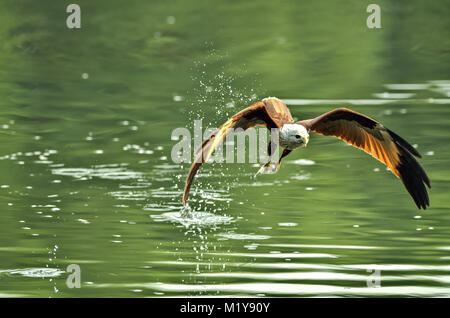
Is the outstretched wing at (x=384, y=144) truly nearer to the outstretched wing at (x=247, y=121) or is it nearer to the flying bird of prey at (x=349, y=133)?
the flying bird of prey at (x=349, y=133)

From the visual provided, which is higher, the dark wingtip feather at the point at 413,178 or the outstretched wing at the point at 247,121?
the outstretched wing at the point at 247,121

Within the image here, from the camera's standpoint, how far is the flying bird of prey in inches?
461

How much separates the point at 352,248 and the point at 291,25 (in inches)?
736

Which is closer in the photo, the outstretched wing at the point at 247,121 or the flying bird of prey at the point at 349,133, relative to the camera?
the outstretched wing at the point at 247,121

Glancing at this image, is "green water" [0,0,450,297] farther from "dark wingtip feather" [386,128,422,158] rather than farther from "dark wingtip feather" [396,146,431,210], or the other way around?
"dark wingtip feather" [386,128,422,158]

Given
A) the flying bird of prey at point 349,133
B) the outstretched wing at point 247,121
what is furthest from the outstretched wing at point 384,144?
the outstretched wing at point 247,121

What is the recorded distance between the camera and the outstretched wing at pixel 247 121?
10.9 metres

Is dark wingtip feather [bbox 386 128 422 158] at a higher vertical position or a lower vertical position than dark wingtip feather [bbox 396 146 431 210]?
higher

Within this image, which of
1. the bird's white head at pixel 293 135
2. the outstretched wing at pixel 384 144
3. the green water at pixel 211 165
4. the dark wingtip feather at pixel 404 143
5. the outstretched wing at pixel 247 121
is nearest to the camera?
the outstretched wing at pixel 247 121

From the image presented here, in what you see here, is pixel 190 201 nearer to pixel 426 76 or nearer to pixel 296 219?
pixel 296 219

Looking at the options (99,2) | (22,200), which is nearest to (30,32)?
(99,2)

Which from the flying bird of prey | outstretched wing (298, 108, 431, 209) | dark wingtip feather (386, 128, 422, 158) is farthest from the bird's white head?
dark wingtip feather (386, 128, 422, 158)

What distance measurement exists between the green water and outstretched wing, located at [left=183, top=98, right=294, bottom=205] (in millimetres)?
1302

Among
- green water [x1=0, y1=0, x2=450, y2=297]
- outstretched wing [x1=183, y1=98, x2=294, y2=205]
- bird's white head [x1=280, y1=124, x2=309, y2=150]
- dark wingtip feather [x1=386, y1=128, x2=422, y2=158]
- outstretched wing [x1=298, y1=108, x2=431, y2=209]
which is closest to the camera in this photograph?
outstretched wing [x1=183, y1=98, x2=294, y2=205]
